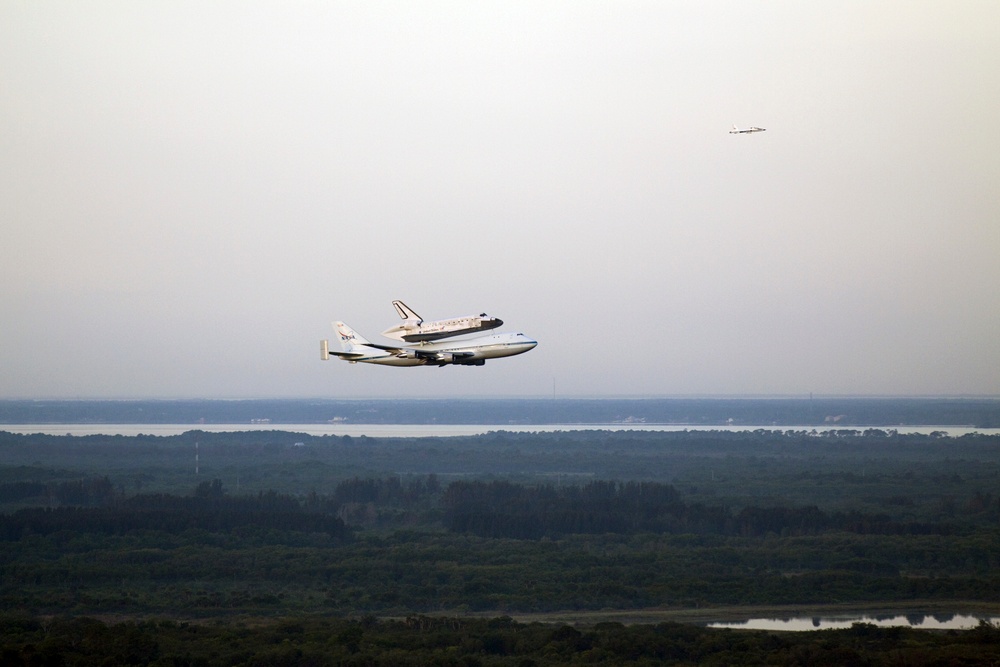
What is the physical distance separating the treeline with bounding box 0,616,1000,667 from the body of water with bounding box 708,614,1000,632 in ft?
21.6

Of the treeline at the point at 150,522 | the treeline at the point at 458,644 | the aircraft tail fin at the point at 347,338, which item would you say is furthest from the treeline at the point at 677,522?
the aircraft tail fin at the point at 347,338

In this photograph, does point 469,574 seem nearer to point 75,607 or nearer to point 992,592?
point 75,607

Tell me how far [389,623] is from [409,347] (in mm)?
67373

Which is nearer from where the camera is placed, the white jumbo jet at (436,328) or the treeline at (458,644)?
the white jumbo jet at (436,328)

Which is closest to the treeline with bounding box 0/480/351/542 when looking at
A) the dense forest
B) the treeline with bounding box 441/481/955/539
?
the dense forest

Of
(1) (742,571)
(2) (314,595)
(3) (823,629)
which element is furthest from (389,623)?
(1) (742,571)

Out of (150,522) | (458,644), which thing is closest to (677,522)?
(150,522)

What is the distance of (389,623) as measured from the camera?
398 feet

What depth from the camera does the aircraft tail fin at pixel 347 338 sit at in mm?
66938

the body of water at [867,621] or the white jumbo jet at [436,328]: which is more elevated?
the white jumbo jet at [436,328]

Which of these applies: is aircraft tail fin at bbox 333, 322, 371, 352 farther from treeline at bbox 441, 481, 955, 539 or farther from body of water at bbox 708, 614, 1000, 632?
treeline at bbox 441, 481, 955, 539

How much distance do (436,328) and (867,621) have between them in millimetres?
85050

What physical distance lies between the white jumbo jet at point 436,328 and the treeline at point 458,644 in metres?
47.1

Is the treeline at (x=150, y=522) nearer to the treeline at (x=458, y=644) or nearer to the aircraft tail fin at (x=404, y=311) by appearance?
the treeline at (x=458, y=644)
